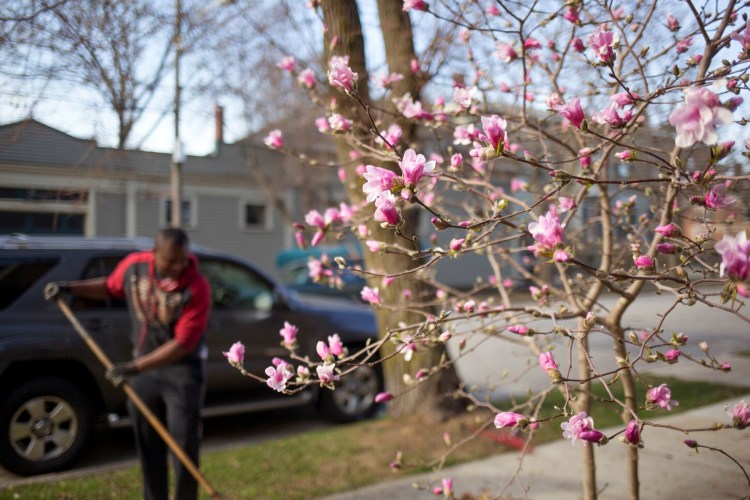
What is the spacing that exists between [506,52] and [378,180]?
5.98 feet

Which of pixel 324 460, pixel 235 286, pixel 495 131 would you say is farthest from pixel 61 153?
pixel 495 131

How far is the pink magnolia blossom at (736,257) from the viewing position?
1.39 m

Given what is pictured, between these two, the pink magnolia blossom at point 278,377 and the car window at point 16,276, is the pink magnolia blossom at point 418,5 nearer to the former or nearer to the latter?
the pink magnolia blossom at point 278,377

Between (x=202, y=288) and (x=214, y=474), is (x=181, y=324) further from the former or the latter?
(x=214, y=474)

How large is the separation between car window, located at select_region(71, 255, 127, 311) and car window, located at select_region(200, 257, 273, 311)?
0.85 metres

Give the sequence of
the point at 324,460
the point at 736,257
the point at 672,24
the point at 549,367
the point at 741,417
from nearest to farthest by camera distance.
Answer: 1. the point at 736,257
2. the point at 741,417
3. the point at 549,367
4. the point at 672,24
5. the point at 324,460

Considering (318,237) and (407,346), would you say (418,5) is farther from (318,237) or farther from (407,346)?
(407,346)

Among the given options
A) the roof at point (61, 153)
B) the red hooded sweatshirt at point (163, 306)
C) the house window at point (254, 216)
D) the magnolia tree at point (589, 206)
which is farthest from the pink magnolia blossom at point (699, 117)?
the house window at point (254, 216)

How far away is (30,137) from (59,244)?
5.59 ft

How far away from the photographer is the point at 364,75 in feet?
16.7

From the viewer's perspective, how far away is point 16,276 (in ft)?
17.0

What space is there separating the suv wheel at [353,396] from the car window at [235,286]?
43.8 inches

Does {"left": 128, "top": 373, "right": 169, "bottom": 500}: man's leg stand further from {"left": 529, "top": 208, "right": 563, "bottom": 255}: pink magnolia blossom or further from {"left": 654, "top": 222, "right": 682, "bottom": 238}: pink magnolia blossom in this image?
{"left": 654, "top": 222, "right": 682, "bottom": 238}: pink magnolia blossom

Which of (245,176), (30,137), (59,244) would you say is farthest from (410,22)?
(245,176)
